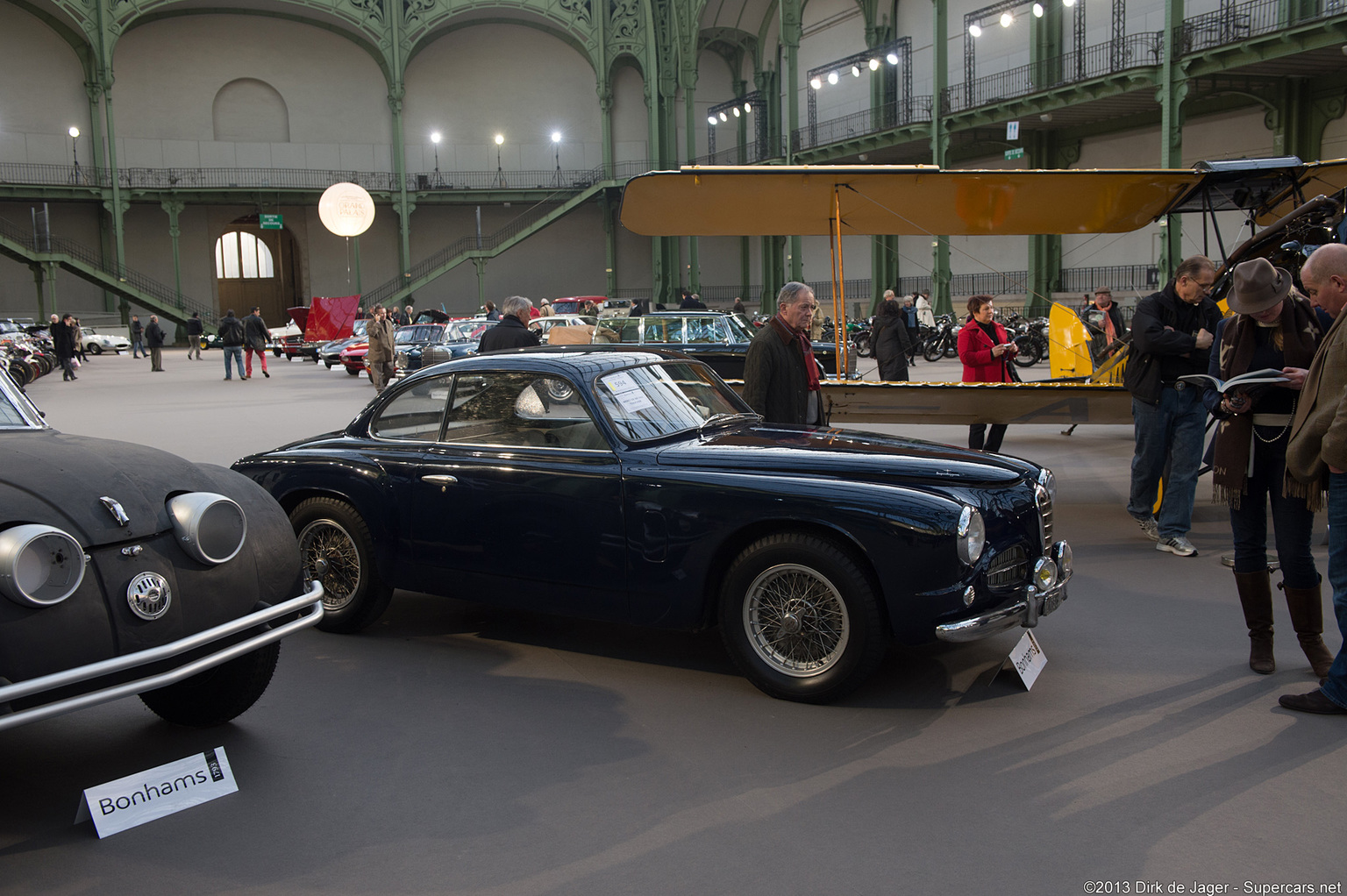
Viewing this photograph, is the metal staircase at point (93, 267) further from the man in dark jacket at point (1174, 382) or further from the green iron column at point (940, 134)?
the man in dark jacket at point (1174, 382)

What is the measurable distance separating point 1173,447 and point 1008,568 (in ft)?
11.1

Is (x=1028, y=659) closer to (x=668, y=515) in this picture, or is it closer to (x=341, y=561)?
(x=668, y=515)

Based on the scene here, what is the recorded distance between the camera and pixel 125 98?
1721 inches

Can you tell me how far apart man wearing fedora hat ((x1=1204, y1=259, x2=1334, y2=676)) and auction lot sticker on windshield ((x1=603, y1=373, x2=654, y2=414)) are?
2.65 meters

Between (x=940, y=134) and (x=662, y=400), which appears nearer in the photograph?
(x=662, y=400)

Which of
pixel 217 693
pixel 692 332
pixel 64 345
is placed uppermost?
pixel 64 345

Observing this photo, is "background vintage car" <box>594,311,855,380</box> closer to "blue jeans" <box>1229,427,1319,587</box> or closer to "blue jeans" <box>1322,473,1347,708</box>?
"blue jeans" <box>1229,427,1319,587</box>

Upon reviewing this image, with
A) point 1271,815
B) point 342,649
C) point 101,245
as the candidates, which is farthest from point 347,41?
point 1271,815

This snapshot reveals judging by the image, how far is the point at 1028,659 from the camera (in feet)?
15.4

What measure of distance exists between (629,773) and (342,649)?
2.19 meters

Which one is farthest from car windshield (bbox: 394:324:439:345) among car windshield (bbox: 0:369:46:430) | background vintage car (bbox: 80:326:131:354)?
car windshield (bbox: 0:369:46:430)

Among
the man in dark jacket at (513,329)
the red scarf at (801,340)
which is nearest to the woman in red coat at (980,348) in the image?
the red scarf at (801,340)

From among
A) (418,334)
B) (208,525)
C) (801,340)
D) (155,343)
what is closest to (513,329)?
(801,340)

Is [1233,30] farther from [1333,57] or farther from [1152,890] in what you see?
[1152,890]
